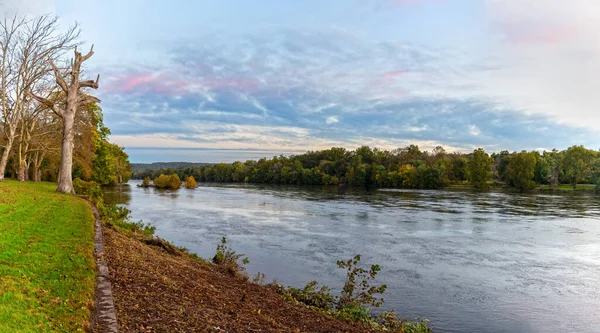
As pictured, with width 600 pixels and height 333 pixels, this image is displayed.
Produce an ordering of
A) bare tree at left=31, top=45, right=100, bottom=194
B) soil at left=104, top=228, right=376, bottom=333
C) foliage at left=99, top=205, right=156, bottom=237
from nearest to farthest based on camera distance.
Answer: soil at left=104, top=228, right=376, bottom=333 < foliage at left=99, top=205, right=156, bottom=237 < bare tree at left=31, top=45, right=100, bottom=194

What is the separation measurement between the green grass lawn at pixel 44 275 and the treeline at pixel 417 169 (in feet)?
287

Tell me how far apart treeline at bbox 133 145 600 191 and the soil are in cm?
8446

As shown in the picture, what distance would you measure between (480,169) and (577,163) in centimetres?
1834

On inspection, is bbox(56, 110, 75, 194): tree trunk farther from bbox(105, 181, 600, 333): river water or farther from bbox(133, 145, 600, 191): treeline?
bbox(133, 145, 600, 191): treeline

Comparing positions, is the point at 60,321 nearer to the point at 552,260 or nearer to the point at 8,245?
the point at 8,245

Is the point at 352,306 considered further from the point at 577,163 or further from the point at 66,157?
the point at 577,163

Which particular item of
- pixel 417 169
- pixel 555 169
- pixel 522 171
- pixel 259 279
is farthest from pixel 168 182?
pixel 555 169

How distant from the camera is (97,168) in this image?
57344 mm

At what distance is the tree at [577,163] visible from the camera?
80.9m

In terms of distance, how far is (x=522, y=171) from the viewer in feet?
268

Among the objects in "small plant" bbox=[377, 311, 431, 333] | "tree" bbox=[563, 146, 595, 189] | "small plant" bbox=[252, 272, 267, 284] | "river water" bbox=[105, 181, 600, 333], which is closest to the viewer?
"small plant" bbox=[377, 311, 431, 333]

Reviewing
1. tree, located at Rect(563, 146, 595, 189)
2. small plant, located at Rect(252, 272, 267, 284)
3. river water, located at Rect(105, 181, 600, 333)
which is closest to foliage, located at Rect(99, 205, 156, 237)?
river water, located at Rect(105, 181, 600, 333)

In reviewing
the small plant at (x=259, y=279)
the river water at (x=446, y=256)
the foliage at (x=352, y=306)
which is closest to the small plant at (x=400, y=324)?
the foliage at (x=352, y=306)

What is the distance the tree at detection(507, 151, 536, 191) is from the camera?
265ft
